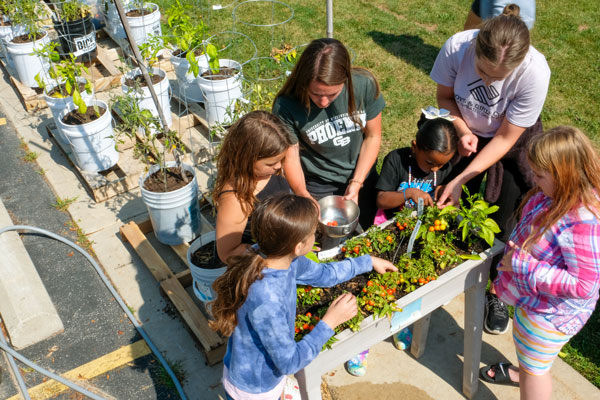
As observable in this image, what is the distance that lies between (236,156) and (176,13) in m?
2.72

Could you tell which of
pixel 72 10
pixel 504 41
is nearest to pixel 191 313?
pixel 504 41

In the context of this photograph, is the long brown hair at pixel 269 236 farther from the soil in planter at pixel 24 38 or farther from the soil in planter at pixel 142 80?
the soil in planter at pixel 24 38

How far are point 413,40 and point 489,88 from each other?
4.32m

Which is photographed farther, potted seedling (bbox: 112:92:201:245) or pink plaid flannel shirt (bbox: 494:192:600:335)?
potted seedling (bbox: 112:92:201:245)

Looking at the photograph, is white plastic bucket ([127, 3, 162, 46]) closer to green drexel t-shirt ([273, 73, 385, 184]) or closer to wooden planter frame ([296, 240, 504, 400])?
green drexel t-shirt ([273, 73, 385, 184])

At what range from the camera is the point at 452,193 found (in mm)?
2646

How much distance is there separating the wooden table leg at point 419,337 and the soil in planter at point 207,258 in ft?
3.84

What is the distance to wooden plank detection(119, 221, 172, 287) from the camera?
3.50 meters

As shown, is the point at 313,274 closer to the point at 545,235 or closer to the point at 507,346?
the point at 545,235

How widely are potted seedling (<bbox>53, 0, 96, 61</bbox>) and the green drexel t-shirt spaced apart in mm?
3987

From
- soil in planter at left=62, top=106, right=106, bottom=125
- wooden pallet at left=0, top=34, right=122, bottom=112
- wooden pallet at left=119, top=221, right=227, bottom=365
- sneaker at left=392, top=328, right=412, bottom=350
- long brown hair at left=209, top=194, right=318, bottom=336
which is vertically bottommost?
sneaker at left=392, top=328, right=412, bottom=350

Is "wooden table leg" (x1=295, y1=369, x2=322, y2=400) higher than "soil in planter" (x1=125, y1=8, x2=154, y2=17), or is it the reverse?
"wooden table leg" (x1=295, y1=369, x2=322, y2=400)

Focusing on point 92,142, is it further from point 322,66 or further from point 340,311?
point 340,311

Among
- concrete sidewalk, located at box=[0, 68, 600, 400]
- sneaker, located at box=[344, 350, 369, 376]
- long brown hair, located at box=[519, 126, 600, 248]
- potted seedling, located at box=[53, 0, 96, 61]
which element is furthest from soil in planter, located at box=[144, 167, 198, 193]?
potted seedling, located at box=[53, 0, 96, 61]
